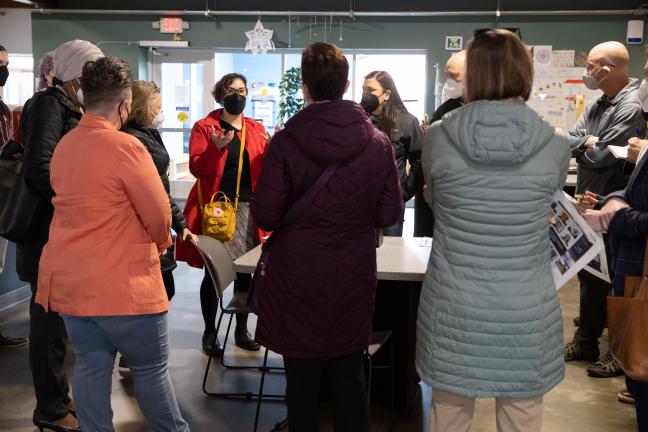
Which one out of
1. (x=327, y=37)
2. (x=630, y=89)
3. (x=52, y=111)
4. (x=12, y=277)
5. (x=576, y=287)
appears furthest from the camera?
(x=327, y=37)

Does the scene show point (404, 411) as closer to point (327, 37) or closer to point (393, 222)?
point (393, 222)

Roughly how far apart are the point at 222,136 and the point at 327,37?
21.0ft

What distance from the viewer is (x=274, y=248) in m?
2.18

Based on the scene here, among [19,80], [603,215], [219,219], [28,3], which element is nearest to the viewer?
[603,215]

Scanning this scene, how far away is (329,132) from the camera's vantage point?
2.06 meters

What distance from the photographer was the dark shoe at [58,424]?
2797mm

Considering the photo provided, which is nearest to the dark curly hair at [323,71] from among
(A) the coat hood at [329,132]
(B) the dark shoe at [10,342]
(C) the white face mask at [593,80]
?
(A) the coat hood at [329,132]

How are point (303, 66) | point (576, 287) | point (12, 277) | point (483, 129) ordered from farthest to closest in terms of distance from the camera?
point (576, 287), point (12, 277), point (303, 66), point (483, 129)

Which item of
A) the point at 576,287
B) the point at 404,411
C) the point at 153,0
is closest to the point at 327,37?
the point at 153,0

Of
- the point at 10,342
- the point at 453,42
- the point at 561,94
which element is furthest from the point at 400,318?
the point at 453,42

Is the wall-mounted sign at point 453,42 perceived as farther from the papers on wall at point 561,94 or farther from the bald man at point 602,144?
the bald man at point 602,144

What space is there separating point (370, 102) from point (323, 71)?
166cm

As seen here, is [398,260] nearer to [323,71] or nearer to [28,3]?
[323,71]

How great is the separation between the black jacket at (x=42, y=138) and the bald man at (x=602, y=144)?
282cm
